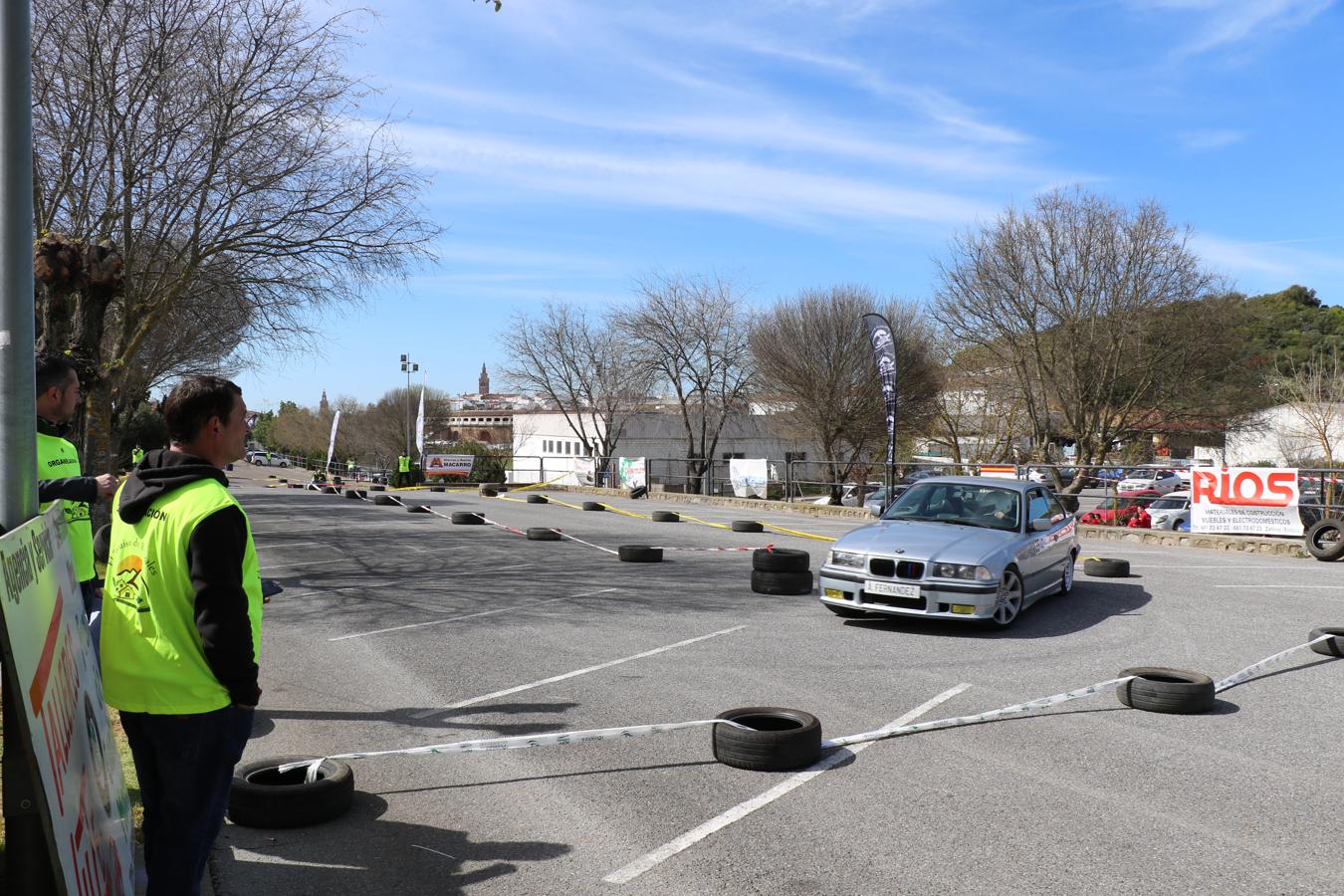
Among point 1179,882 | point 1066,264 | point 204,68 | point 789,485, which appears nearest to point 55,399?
point 1179,882

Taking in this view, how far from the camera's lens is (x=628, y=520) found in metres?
22.8

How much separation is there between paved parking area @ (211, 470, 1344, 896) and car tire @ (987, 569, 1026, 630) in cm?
26

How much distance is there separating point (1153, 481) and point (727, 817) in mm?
51631

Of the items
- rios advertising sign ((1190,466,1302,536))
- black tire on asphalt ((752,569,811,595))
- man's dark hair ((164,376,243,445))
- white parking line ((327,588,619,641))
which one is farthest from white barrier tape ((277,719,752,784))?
rios advertising sign ((1190,466,1302,536))

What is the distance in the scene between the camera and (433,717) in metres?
6.25

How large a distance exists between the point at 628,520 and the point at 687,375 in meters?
22.7

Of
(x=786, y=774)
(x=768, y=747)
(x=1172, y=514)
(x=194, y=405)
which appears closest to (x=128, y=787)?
(x=194, y=405)

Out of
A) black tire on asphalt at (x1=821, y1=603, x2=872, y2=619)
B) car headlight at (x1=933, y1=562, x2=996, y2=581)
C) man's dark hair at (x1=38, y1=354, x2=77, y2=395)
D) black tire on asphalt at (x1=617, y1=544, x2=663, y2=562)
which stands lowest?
black tire on asphalt at (x1=821, y1=603, x2=872, y2=619)

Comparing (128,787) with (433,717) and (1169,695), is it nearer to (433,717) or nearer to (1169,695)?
(433,717)

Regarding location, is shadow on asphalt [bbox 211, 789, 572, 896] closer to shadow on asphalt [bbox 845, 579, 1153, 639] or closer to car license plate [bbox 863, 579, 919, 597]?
car license plate [bbox 863, 579, 919, 597]

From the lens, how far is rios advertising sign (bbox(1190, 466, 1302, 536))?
16578 mm

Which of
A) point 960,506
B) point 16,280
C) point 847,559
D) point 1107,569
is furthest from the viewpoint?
point 1107,569

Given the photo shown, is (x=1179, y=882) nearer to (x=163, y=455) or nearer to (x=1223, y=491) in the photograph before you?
(x=163, y=455)

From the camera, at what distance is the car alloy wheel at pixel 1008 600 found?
29.6 ft
